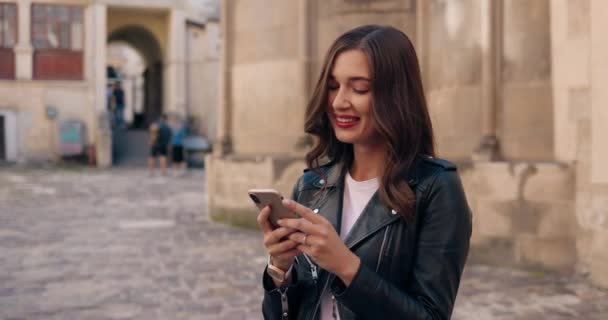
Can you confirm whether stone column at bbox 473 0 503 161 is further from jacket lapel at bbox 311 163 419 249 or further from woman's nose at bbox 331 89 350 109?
woman's nose at bbox 331 89 350 109

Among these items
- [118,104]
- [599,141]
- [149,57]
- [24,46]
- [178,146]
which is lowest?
[178,146]

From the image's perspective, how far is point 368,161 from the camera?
1.89 m

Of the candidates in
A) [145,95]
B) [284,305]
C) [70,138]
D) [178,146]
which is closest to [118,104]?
[70,138]

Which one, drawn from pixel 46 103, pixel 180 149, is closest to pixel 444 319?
pixel 180 149

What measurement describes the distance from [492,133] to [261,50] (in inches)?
149

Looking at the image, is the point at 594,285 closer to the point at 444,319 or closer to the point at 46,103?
the point at 444,319

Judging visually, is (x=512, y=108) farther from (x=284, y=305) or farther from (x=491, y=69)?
(x=284, y=305)

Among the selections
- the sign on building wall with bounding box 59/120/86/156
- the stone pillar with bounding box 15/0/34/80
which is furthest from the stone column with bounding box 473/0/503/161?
the stone pillar with bounding box 15/0/34/80

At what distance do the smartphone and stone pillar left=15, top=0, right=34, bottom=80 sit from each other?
27.3 metres

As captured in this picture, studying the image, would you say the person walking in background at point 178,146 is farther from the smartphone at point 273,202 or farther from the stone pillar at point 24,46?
the smartphone at point 273,202

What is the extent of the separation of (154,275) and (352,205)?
4.98 metres

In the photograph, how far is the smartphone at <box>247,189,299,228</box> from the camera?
1.57 m

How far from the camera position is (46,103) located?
87.0 feet

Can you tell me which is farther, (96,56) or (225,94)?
(96,56)
